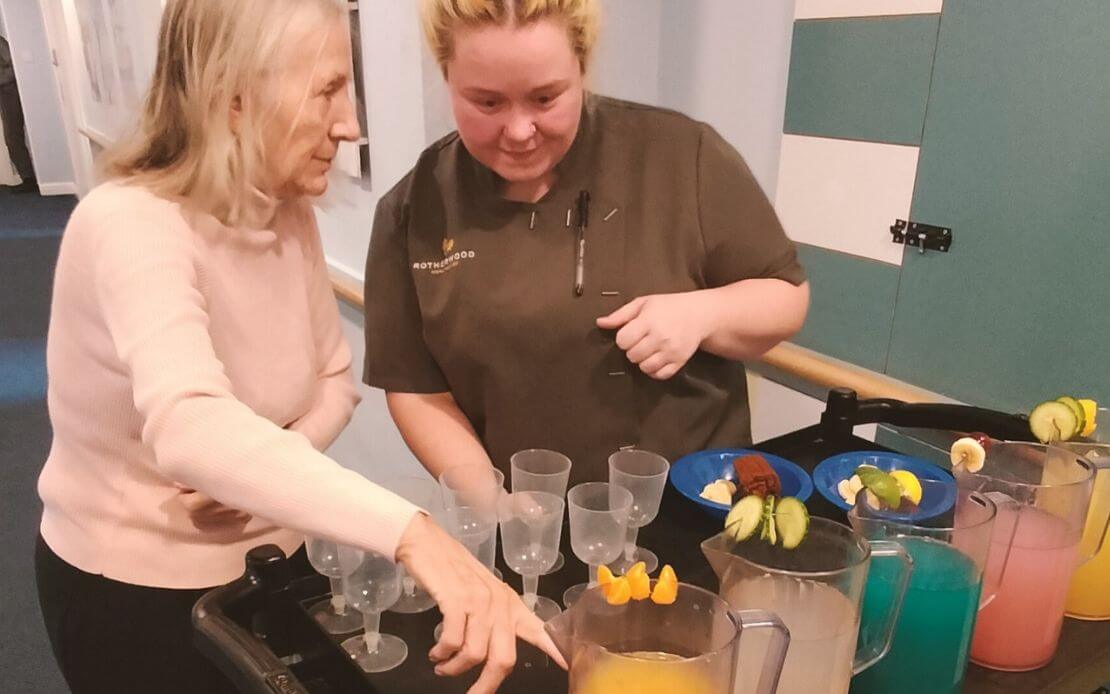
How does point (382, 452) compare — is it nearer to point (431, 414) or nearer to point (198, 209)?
point (431, 414)

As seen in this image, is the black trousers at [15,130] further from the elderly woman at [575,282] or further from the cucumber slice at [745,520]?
the cucumber slice at [745,520]

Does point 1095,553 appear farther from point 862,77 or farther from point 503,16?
point 862,77

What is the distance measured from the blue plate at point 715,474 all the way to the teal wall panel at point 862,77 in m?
1.03

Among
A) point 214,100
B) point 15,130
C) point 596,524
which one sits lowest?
point 15,130

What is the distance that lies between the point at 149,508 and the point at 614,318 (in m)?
0.64

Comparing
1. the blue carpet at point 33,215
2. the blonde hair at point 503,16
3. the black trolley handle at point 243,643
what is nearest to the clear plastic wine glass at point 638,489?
the black trolley handle at point 243,643

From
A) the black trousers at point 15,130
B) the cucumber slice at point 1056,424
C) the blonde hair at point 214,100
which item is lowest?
the black trousers at point 15,130

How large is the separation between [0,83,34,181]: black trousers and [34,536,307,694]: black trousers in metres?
9.38

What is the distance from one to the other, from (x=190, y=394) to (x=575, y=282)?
55cm

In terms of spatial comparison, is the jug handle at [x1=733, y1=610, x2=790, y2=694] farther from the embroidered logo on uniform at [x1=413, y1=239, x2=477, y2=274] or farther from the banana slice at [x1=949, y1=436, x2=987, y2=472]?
the embroidered logo on uniform at [x1=413, y1=239, x2=477, y2=274]

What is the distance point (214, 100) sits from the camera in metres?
1.02

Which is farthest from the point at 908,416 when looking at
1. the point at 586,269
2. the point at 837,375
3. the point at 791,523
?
the point at 837,375

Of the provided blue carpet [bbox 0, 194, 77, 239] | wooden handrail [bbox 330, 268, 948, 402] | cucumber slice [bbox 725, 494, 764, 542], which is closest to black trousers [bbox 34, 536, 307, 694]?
cucumber slice [bbox 725, 494, 764, 542]

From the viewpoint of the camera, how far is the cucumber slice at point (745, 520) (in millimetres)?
688
